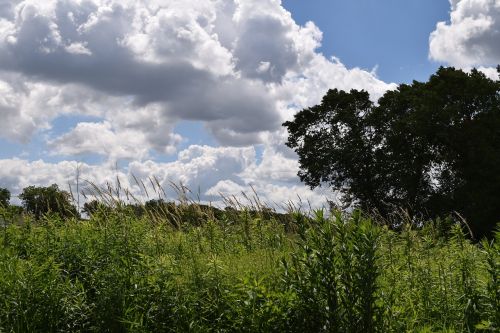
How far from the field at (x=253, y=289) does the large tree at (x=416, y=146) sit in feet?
69.0

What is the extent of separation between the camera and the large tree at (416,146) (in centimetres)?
2989

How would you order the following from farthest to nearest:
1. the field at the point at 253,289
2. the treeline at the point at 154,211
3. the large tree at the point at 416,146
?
the large tree at the point at 416,146 → the treeline at the point at 154,211 → the field at the point at 253,289

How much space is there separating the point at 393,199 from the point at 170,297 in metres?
28.8

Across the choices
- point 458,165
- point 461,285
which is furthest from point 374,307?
point 458,165

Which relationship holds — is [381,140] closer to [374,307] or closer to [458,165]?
[458,165]

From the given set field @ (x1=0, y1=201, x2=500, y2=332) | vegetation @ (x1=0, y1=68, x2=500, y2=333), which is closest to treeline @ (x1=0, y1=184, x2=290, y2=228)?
vegetation @ (x1=0, y1=68, x2=500, y2=333)

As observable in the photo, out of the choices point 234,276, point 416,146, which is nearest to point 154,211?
point 234,276

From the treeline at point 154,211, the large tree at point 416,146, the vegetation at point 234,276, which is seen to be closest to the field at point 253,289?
the vegetation at point 234,276

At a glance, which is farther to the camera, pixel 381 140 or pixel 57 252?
pixel 381 140

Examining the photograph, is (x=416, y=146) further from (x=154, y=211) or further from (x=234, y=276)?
(x=234, y=276)

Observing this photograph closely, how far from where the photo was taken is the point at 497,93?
3216 centimetres

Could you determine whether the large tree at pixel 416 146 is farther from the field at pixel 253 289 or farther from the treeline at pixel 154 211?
the field at pixel 253 289

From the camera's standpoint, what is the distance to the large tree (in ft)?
98.1

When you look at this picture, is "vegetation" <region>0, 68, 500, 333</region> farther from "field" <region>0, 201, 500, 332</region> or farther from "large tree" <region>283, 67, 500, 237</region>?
"large tree" <region>283, 67, 500, 237</region>
